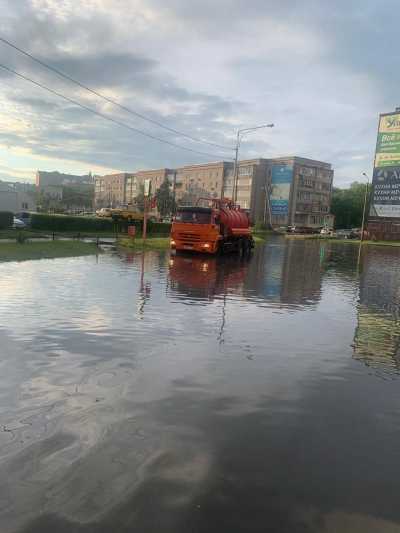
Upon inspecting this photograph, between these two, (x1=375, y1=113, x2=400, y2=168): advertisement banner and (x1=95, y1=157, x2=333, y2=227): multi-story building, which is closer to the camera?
(x1=375, y1=113, x2=400, y2=168): advertisement banner

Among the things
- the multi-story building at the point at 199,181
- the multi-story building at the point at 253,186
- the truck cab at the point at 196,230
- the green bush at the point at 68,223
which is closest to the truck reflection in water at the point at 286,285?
the truck cab at the point at 196,230

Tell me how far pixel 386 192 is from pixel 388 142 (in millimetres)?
6356

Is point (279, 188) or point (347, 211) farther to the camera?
point (347, 211)

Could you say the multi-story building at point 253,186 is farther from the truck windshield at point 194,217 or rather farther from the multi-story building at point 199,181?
the truck windshield at point 194,217

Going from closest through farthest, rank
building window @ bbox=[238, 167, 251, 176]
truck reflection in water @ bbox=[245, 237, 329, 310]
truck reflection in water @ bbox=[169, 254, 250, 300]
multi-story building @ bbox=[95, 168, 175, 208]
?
1. truck reflection in water @ bbox=[245, 237, 329, 310]
2. truck reflection in water @ bbox=[169, 254, 250, 300]
3. building window @ bbox=[238, 167, 251, 176]
4. multi-story building @ bbox=[95, 168, 175, 208]

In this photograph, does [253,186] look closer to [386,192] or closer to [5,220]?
[386,192]

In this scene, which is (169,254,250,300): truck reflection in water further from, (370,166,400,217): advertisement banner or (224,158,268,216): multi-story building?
(224,158,268,216): multi-story building

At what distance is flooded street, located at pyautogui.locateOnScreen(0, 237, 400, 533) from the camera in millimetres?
3209

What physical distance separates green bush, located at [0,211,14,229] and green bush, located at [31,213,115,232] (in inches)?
130

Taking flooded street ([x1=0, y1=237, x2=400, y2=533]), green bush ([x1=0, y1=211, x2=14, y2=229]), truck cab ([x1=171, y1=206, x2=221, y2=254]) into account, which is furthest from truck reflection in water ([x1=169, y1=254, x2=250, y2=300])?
green bush ([x1=0, y1=211, x2=14, y2=229])

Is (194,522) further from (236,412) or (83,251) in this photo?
(83,251)

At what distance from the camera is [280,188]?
113 meters

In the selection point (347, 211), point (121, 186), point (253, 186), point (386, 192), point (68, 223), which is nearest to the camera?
point (68, 223)

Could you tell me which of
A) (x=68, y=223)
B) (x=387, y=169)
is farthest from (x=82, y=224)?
(x=387, y=169)
